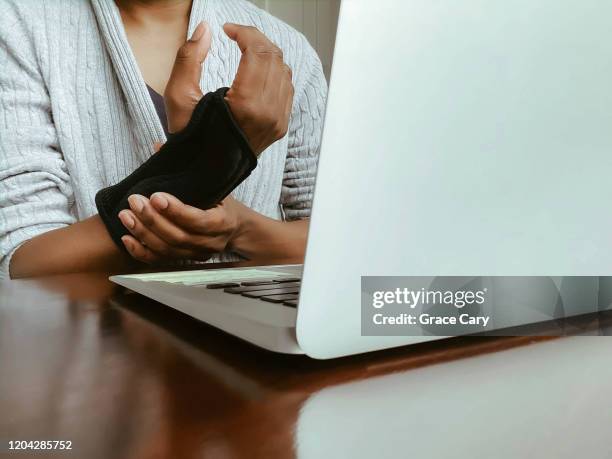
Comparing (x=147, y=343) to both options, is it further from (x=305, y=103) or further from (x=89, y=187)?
(x=305, y=103)

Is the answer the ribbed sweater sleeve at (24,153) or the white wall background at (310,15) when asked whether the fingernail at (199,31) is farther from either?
the white wall background at (310,15)

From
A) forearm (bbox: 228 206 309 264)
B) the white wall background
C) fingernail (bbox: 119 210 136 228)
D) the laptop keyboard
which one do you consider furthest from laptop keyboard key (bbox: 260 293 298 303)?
the white wall background

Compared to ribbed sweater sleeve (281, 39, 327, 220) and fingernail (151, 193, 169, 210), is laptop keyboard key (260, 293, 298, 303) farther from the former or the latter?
ribbed sweater sleeve (281, 39, 327, 220)

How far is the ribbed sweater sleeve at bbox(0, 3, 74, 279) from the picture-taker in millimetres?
638

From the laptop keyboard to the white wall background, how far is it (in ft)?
5.66

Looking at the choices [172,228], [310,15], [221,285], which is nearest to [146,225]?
[172,228]

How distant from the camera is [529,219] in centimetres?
17

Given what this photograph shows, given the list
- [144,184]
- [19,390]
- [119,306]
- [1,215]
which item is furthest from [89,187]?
[19,390]

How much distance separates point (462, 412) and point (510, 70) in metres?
0.09

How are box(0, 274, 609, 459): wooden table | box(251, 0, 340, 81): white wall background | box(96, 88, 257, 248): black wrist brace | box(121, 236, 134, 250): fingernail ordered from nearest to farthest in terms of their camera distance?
box(0, 274, 609, 459): wooden table < box(96, 88, 257, 248): black wrist brace < box(121, 236, 134, 250): fingernail < box(251, 0, 340, 81): white wall background

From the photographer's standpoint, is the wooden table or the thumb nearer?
the wooden table

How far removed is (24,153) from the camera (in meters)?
0.69

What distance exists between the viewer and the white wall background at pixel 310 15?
1875mm

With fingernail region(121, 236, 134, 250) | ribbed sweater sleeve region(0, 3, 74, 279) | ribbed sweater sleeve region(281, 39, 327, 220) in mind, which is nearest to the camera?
fingernail region(121, 236, 134, 250)
